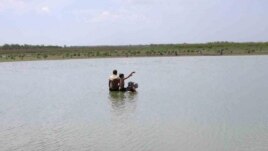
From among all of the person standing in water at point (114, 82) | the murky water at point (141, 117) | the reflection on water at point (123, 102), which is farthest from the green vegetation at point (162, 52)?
the reflection on water at point (123, 102)

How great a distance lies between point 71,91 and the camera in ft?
75.0

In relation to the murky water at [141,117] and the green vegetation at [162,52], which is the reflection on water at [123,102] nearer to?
the murky water at [141,117]

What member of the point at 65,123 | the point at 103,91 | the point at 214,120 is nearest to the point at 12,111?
the point at 65,123

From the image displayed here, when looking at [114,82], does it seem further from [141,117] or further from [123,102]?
[141,117]

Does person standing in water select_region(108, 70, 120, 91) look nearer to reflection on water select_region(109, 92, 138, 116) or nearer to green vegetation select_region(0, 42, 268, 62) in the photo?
reflection on water select_region(109, 92, 138, 116)

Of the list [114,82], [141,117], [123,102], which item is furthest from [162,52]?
[141,117]

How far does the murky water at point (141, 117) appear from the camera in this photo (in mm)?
11219

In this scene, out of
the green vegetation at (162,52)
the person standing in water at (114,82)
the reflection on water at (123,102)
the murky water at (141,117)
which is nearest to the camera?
the murky water at (141,117)

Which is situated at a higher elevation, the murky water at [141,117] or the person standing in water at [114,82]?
the person standing in water at [114,82]

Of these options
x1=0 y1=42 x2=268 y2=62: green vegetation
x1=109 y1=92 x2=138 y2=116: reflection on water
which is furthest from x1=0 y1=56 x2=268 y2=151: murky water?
x1=0 y1=42 x2=268 y2=62: green vegetation

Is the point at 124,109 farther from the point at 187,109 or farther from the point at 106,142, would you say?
the point at 106,142

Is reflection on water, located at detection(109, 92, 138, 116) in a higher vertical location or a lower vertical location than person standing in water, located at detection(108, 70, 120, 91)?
lower

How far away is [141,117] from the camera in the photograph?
574 inches

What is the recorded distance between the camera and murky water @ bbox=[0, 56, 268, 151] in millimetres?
11219
